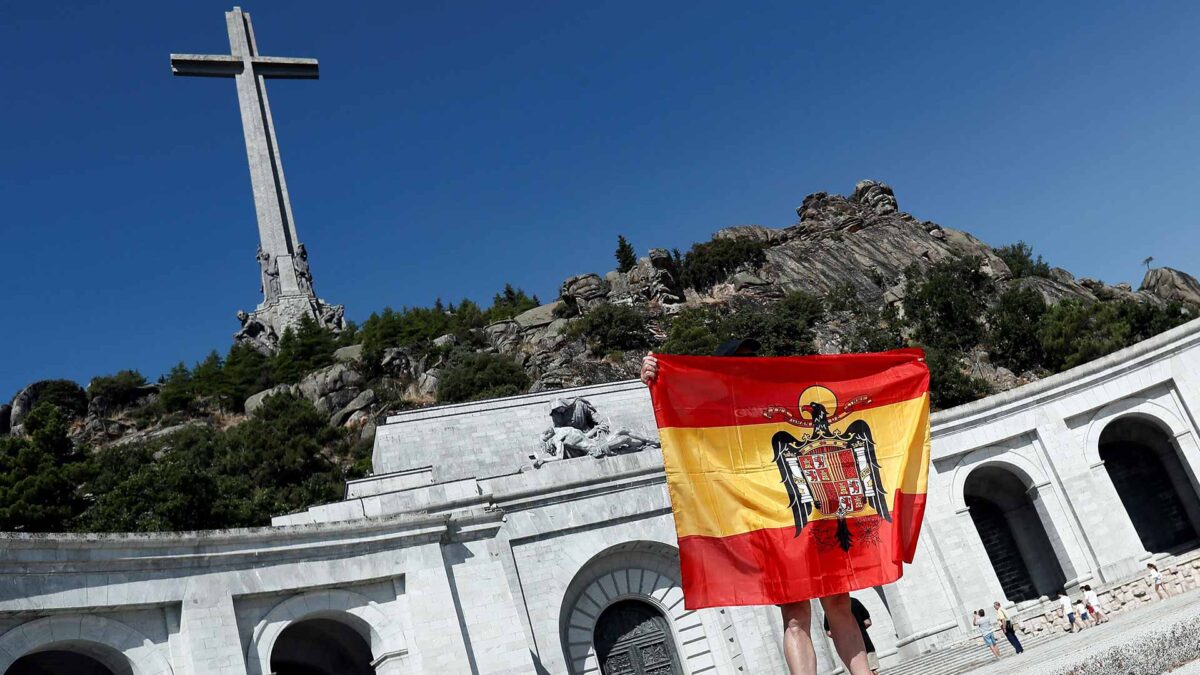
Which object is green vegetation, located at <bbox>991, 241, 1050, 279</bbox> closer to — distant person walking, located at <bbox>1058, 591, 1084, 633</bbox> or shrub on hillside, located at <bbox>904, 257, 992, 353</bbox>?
shrub on hillside, located at <bbox>904, 257, 992, 353</bbox>

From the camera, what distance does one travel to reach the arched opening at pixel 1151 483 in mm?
28375

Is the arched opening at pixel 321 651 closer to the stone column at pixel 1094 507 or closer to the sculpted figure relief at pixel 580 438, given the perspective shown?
the sculpted figure relief at pixel 580 438

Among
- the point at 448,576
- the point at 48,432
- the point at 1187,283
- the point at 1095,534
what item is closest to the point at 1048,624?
the point at 1095,534

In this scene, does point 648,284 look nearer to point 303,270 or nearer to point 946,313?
point 946,313

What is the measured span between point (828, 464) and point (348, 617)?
11134 mm

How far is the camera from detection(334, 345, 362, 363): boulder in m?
67.9

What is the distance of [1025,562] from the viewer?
2744cm

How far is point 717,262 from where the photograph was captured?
84812mm

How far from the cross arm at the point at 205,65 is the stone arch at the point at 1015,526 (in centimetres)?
7109

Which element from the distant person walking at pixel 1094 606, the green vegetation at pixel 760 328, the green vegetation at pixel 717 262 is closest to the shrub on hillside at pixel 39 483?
the distant person walking at pixel 1094 606

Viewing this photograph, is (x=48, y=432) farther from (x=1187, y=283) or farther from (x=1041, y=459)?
(x=1187, y=283)

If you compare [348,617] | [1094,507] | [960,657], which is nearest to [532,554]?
[348,617]

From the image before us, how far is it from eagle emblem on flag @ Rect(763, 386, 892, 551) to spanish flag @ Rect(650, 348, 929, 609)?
1 cm

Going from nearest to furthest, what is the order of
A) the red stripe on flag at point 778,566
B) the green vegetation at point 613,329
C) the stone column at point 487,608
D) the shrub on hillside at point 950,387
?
the red stripe on flag at point 778,566 < the stone column at point 487,608 < the shrub on hillside at point 950,387 < the green vegetation at point 613,329
